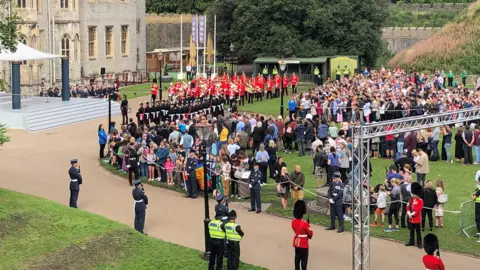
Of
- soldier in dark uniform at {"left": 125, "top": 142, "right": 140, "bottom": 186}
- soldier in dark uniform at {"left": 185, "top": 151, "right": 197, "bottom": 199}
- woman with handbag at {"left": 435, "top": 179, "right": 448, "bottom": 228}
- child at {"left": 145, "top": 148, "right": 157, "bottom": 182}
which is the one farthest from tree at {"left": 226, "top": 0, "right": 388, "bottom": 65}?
woman with handbag at {"left": 435, "top": 179, "right": 448, "bottom": 228}

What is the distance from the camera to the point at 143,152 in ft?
87.7

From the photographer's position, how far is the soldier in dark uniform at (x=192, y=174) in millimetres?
24453

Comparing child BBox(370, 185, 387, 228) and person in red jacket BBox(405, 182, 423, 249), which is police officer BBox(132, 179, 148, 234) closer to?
child BBox(370, 185, 387, 228)

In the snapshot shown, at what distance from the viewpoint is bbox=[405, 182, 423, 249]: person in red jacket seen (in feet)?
62.4

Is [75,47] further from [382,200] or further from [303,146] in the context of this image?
[382,200]

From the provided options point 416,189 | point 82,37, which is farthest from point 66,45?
point 416,189

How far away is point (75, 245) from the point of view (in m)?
18.2

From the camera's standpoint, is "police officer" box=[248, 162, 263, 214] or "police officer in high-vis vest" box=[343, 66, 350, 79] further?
"police officer in high-vis vest" box=[343, 66, 350, 79]

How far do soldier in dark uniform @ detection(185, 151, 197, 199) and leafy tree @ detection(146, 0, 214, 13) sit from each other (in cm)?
5699

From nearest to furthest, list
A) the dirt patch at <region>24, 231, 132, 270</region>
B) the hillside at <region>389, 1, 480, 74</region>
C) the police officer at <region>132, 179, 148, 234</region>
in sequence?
1. the dirt patch at <region>24, 231, 132, 270</region>
2. the police officer at <region>132, 179, 148, 234</region>
3. the hillside at <region>389, 1, 480, 74</region>

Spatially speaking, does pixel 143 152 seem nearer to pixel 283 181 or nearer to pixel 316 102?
pixel 283 181

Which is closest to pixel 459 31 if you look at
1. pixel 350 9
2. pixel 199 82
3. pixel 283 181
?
pixel 350 9

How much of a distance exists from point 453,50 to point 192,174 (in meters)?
41.2

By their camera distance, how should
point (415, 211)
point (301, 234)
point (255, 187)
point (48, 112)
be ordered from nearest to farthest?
point (301, 234) < point (415, 211) < point (255, 187) < point (48, 112)
